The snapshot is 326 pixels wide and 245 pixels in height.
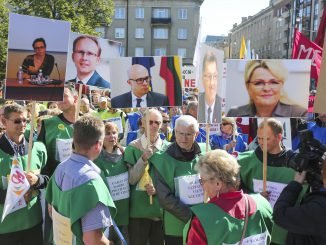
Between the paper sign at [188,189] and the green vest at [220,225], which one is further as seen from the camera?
the paper sign at [188,189]

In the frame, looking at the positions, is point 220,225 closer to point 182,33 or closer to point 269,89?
point 269,89

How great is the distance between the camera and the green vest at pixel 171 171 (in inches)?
158

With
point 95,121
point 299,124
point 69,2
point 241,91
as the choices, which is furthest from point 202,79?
point 69,2

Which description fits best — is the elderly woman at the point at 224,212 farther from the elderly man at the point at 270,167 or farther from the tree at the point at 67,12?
the tree at the point at 67,12

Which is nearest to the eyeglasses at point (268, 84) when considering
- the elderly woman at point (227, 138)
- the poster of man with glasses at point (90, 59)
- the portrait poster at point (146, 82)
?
the portrait poster at point (146, 82)

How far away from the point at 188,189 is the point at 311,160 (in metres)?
1.51

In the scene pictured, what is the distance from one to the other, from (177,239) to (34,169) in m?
1.51

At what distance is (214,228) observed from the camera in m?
2.59

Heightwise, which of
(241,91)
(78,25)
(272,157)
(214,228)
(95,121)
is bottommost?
(214,228)

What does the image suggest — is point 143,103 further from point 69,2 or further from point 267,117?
point 69,2

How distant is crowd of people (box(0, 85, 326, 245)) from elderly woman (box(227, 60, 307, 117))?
0.13 meters

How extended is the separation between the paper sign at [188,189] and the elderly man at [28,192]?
1243 millimetres

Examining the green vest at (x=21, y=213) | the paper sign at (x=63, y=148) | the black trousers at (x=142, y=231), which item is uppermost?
the paper sign at (x=63, y=148)

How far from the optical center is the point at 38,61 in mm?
4266
